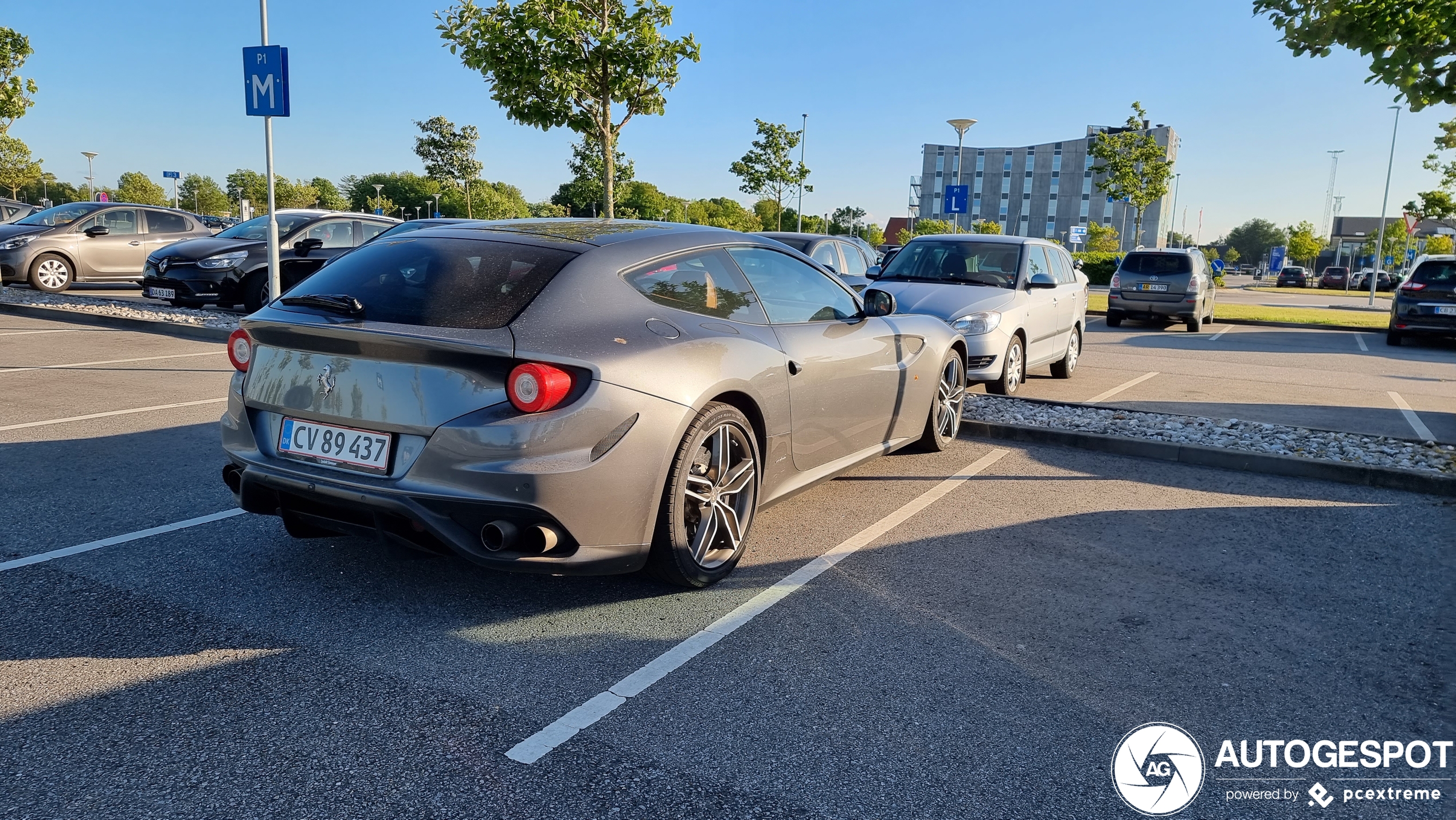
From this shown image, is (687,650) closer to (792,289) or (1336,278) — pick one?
(792,289)

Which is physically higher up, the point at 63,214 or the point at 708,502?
the point at 63,214

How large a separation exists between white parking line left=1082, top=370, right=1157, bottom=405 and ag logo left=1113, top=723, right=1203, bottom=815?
602cm

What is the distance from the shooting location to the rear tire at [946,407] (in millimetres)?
6422

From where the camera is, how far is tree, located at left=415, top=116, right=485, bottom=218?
2800 inches

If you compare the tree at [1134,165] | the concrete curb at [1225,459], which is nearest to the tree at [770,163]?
the tree at [1134,165]

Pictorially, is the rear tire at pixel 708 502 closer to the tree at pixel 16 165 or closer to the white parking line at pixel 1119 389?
the white parking line at pixel 1119 389

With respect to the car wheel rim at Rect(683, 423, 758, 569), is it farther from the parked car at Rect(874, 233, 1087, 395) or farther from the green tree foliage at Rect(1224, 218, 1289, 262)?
the green tree foliage at Rect(1224, 218, 1289, 262)

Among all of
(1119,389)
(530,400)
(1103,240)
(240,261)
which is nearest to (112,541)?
(530,400)

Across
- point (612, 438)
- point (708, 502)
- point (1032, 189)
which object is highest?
point (1032, 189)

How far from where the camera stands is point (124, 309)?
14031 millimetres

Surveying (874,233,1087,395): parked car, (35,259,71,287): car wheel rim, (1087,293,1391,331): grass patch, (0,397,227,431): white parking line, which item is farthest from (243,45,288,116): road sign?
(1087,293,1391,331): grass patch

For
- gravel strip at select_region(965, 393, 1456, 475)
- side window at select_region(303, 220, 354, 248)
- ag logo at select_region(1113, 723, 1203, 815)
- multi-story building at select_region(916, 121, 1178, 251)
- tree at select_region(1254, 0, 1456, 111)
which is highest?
multi-story building at select_region(916, 121, 1178, 251)

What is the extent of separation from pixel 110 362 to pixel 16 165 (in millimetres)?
41279

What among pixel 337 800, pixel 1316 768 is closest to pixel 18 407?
pixel 337 800
